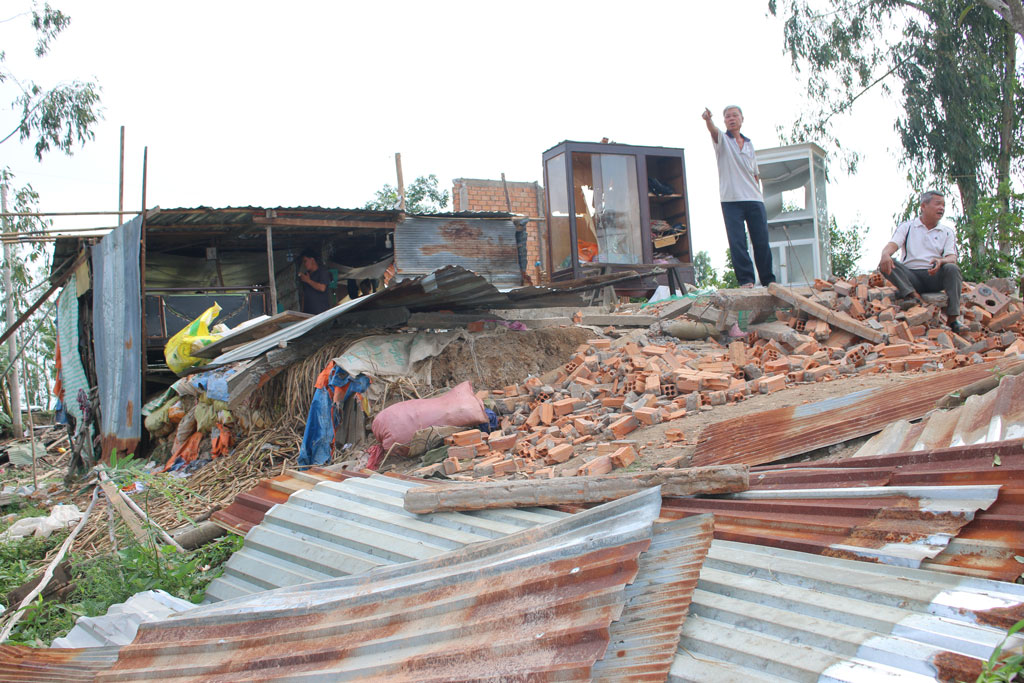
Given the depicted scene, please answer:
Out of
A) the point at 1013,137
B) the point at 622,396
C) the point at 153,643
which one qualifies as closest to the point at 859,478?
the point at 153,643

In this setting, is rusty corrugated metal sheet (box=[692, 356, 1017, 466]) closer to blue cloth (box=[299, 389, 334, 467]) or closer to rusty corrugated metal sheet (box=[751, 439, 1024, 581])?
rusty corrugated metal sheet (box=[751, 439, 1024, 581])

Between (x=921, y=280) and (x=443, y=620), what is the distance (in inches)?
290

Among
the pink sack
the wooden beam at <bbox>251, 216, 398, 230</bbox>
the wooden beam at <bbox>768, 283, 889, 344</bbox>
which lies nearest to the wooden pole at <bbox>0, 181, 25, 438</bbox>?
the wooden beam at <bbox>251, 216, 398, 230</bbox>

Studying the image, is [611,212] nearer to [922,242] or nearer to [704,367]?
[922,242]

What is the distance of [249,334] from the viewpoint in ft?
26.6

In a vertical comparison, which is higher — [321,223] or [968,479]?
[321,223]

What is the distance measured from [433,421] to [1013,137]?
53.7 ft

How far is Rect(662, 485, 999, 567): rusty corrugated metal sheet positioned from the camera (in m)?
2.14

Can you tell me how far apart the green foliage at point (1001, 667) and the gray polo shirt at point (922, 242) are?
23.5 feet

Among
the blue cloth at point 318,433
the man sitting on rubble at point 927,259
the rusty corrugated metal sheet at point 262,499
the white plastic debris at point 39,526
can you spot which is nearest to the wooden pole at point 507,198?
the man sitting on rubble at point 927,259

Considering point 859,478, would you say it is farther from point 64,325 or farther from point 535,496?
point 64,325

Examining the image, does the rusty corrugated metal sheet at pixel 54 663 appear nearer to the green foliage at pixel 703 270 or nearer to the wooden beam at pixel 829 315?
the wooden beam at pixel 829 315

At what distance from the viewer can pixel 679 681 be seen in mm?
1794

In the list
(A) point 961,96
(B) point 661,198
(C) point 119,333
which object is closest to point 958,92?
(A) point 961,96
